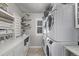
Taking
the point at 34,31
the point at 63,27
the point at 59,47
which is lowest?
the point at 59,47

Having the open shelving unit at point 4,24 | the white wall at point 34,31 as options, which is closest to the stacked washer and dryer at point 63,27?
the open shelving unit at point 4,24

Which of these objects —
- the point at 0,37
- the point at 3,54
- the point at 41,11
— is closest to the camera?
the point at 3,54

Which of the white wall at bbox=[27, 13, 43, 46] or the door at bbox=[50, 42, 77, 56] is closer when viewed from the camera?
the door at bbox=[50, 42, 77, 56]

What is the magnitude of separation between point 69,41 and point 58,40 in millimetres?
Result: 221

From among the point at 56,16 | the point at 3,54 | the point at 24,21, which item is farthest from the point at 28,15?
the point at 3,54

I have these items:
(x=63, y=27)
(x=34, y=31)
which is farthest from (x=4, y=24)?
(x=34, y=31)

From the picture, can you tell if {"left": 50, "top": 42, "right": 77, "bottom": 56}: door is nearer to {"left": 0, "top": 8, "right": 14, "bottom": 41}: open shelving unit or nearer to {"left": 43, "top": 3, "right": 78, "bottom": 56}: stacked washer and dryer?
{"left": 43, "top": 3, "right": 78, "bottom": 56}: stacked washer and dryer

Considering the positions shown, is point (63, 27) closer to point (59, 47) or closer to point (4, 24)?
point (59, 47)

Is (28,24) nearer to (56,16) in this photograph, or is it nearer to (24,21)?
(24,21)

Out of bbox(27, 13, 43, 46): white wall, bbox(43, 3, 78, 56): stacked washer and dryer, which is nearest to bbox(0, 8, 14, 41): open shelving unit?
bbox(43, 3, 78, 56): stacked washer and dryer

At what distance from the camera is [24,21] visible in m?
5.83

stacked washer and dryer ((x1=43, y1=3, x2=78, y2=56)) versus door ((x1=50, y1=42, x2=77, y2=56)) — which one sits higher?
stacked washer and dryer ((x1=43, y1=3, x2=78, y2=56))

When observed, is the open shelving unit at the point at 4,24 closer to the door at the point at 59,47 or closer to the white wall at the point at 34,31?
the door at the point at 59,47

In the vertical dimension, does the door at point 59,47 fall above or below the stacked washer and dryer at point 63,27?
below
